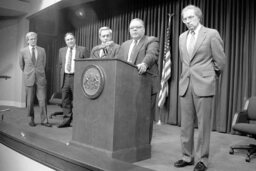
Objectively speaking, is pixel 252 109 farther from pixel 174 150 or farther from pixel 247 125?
pixel 174 150

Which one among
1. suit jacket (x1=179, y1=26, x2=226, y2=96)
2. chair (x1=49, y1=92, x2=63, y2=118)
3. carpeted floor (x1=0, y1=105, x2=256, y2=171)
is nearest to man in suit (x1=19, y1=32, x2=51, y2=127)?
carpeted floor (x1=0, y1=105, x2=256, y2=171)

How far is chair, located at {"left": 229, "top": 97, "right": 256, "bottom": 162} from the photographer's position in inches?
119

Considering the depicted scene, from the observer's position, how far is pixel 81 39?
8.41 meters

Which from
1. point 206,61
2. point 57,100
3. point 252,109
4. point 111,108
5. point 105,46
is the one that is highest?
point 105,46

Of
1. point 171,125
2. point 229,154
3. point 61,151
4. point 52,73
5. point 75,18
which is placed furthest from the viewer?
point 52,73

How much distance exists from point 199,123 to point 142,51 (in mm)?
873

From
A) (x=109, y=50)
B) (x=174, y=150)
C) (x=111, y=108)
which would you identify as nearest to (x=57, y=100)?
(x=109, y=50)

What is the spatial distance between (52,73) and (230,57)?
6.51 meters

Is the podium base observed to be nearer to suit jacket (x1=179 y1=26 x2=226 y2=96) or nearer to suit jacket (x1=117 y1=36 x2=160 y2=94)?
suit jacket (x1=117 y1=36 x2=160 y2=94)

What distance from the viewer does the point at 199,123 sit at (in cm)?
232

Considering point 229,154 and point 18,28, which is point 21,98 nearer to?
point 18,28

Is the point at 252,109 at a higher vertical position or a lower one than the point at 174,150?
higher

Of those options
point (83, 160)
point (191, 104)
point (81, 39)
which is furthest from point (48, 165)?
point (81, 39)

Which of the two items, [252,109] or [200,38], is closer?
[200,38]
